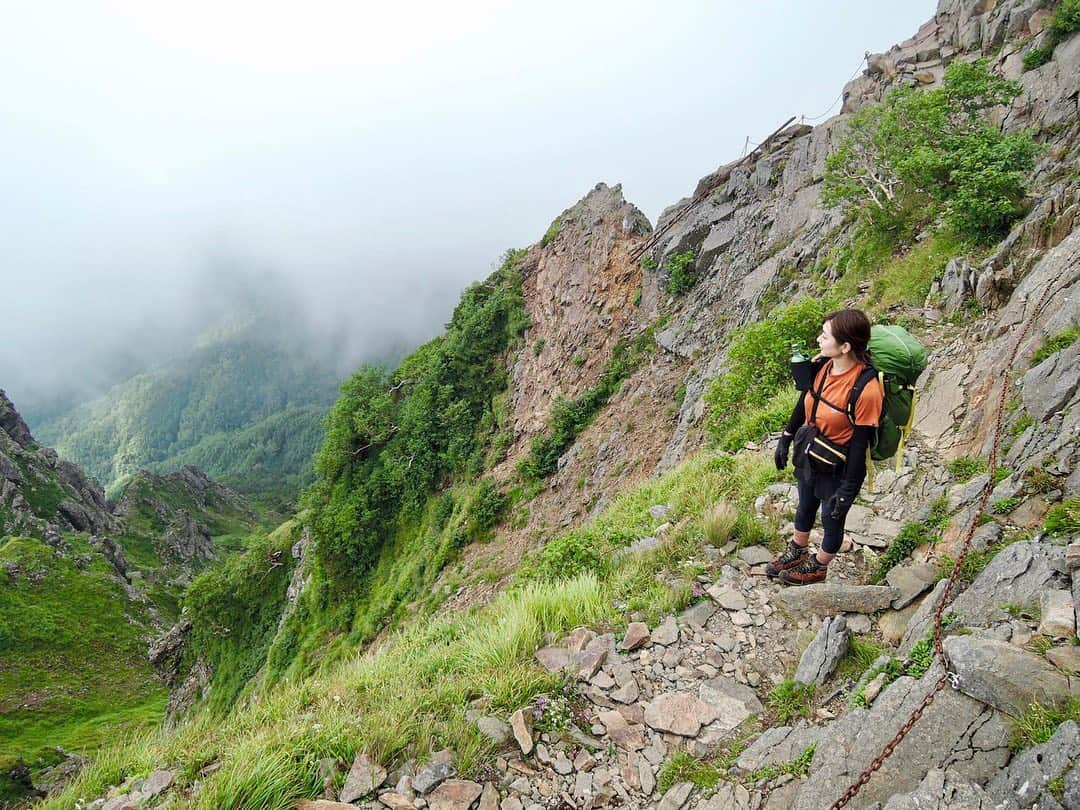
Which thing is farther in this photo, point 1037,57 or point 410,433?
point 410,433

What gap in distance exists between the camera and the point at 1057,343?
5328 millimetres

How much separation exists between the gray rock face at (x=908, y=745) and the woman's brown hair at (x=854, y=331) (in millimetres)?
2430

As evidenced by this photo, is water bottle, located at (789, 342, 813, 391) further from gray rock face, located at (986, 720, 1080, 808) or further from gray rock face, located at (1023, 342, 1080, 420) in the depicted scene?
gray rock face, located at (986, 720, 1080, 808)

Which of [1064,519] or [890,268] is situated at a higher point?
[890,268]

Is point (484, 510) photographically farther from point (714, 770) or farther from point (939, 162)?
point (714, 770)

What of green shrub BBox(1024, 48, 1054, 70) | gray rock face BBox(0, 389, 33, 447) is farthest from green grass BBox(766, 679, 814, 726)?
gray rock face BBox(0, 389, 33, 447)

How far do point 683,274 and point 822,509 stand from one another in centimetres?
1905

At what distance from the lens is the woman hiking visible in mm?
4242

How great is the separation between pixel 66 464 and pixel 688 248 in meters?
121

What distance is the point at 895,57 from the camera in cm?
2319

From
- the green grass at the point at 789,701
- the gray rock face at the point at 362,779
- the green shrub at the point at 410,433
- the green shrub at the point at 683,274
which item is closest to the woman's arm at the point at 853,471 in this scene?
the green grass at the point at 789,701

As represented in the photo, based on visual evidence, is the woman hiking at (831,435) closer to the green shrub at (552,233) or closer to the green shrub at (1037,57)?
the green shrub at (1037,57)

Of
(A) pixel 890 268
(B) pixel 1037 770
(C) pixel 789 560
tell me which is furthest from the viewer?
(A) pixel 890 268

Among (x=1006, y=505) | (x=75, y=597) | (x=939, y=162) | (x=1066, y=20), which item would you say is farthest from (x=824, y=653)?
(x=75, y=597)
